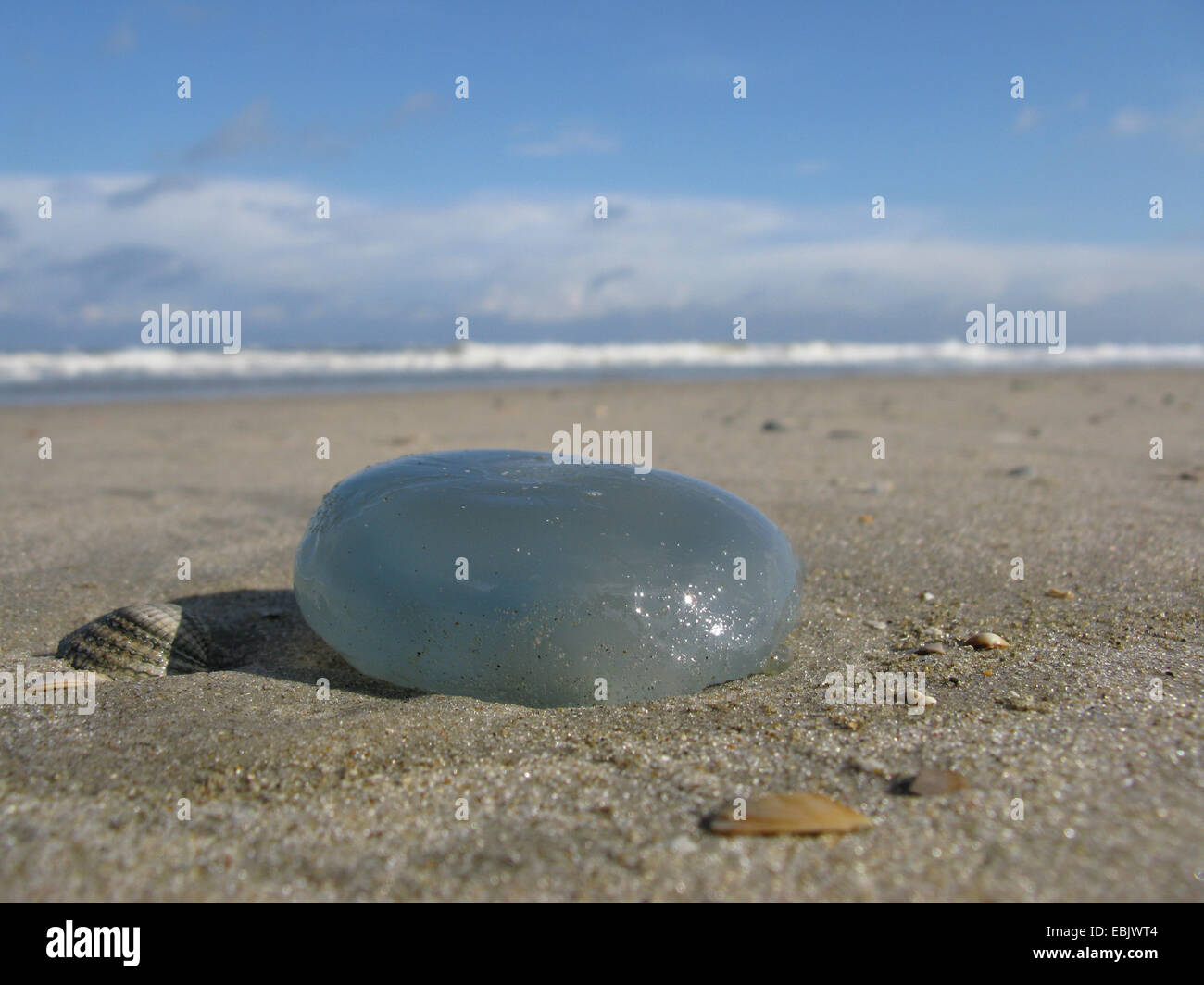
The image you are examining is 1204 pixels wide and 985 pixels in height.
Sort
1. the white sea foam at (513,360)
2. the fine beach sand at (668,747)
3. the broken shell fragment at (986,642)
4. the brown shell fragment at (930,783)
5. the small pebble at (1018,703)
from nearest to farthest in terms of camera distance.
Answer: the fine beach sand at (668,747) → the brown shell fragment at (930,783) → the small pebble at (1018,703) → the broken shell fragment at (986,642) → the white sea foam at (513,360)

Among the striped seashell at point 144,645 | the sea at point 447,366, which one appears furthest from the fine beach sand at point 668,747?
the sea at point 447,366

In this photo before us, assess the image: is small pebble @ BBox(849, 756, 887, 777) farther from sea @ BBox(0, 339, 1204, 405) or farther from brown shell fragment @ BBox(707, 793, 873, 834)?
sea @ BBox(0, 339, 1204, 405)

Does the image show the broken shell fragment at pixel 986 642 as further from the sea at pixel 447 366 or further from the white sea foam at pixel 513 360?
the white sea foam at pixel 513 360

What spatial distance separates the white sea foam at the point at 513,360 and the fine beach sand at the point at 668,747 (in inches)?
451

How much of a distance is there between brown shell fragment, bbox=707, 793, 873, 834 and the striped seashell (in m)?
1.55

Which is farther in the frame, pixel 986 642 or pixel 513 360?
pixel 513 360

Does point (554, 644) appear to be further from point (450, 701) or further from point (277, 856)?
point (277, 856)

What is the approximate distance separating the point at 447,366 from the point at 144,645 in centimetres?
1621

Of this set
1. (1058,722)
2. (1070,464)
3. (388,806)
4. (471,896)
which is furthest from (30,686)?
(1070,464)

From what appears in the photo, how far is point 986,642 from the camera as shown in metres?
2.30

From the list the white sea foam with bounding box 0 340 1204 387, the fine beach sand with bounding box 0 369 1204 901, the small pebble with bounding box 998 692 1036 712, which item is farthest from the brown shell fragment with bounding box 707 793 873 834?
the white sea foam with bounding box 0 340 1204 387

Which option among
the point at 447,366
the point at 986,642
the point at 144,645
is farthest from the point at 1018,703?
the point at 447,366

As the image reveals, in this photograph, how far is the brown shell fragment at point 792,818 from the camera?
1.41 m

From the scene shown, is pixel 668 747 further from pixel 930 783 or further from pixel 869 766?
pixel 930 783
